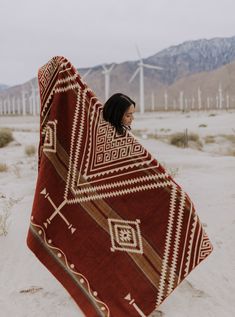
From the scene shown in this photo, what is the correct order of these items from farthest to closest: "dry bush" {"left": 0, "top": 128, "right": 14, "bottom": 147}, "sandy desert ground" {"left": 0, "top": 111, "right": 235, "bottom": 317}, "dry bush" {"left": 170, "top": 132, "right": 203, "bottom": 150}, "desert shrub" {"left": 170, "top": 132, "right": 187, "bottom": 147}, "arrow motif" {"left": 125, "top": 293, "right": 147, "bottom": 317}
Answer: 1. "desert shrub" {"left": 170, "top": 132, "right": 187, "bottom": 147}
2. "dry bush" {"left": 170, "top": 132, "right": 203, "bottom": 150}
3. "dry bush" {"left": 0, "top": 128, "right": 14, "bottom": 147}
4. "sandy desert ground" {"left": 0, "top": 111, "right": 235, "bottom": 317}
5. "arrow motif" {"left": 125, "top": 293, "right": 147, "bottom": 317}

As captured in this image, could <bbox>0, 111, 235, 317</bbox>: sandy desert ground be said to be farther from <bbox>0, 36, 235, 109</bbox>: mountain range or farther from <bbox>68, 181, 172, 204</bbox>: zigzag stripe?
<bbox>0, 36, 235, 109</bbox>: mountain range

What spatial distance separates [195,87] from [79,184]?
14354 cm

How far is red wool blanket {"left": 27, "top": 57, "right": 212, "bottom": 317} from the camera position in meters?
3.29

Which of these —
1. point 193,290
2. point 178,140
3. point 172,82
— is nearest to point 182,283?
point 193,290

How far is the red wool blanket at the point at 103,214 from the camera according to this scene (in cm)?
329

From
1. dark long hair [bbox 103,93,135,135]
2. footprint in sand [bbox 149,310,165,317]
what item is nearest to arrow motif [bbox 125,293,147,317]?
footprint in sand [bbox 149,310,165,317]

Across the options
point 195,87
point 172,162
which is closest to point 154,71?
point 195,87

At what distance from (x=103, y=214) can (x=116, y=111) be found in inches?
29.0

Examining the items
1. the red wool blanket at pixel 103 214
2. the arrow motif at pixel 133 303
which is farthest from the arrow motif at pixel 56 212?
the arrow motif at pixel 133 303

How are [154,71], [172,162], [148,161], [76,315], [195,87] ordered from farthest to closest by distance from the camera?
[154,71] < [195,87] < [172,162] < [76,315] < [148,161]

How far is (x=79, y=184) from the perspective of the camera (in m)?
3.40

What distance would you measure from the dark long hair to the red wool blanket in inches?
2.2

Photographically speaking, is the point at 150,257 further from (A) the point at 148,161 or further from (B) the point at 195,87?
(B) the point at 195,87

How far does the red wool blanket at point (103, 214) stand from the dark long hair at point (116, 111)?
5 centimetres
